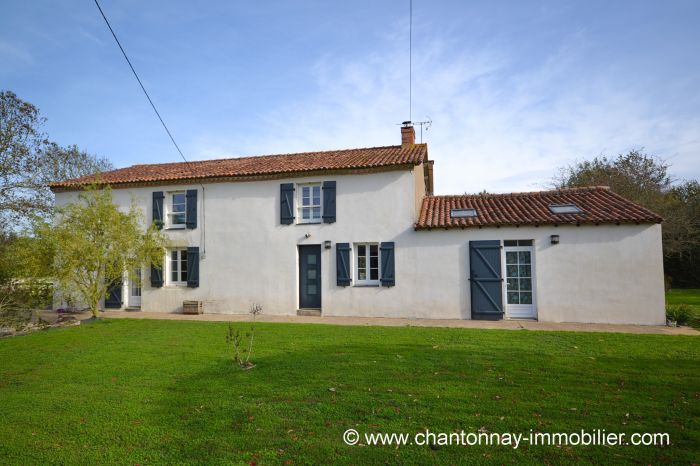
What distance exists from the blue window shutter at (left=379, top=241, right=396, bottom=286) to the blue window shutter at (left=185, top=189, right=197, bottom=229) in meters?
6.69

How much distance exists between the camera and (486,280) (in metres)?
11.2

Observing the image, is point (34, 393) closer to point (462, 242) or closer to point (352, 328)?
point (352, 328)

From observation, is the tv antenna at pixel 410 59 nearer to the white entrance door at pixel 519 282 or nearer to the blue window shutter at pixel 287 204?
the blue window shutter at pixel 287 204

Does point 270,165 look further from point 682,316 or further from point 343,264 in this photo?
point 682,316

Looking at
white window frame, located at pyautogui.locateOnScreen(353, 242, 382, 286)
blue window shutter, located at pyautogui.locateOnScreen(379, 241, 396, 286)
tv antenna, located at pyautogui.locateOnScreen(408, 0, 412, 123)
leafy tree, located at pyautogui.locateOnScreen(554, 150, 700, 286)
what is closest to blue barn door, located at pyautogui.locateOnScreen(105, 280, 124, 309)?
white window frame, located at pyautogui.locateOnScreen(353, 242, 382, 286)

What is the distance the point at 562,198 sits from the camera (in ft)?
41.4

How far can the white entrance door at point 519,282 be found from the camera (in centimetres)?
1127

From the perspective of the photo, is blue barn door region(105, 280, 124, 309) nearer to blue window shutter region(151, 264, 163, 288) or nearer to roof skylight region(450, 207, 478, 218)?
blue window shutter region(151, 264, 163, 288)

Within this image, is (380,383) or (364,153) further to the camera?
(364,153)

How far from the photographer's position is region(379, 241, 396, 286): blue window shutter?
1184 centimetres

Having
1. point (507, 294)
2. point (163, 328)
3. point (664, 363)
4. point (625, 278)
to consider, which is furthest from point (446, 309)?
point (163, 328)

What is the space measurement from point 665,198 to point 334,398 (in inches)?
1033

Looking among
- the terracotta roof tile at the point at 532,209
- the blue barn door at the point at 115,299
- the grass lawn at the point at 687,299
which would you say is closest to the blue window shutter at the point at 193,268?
the blue barn door at the point at 115,299

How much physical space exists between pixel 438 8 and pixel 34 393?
33.2ft
